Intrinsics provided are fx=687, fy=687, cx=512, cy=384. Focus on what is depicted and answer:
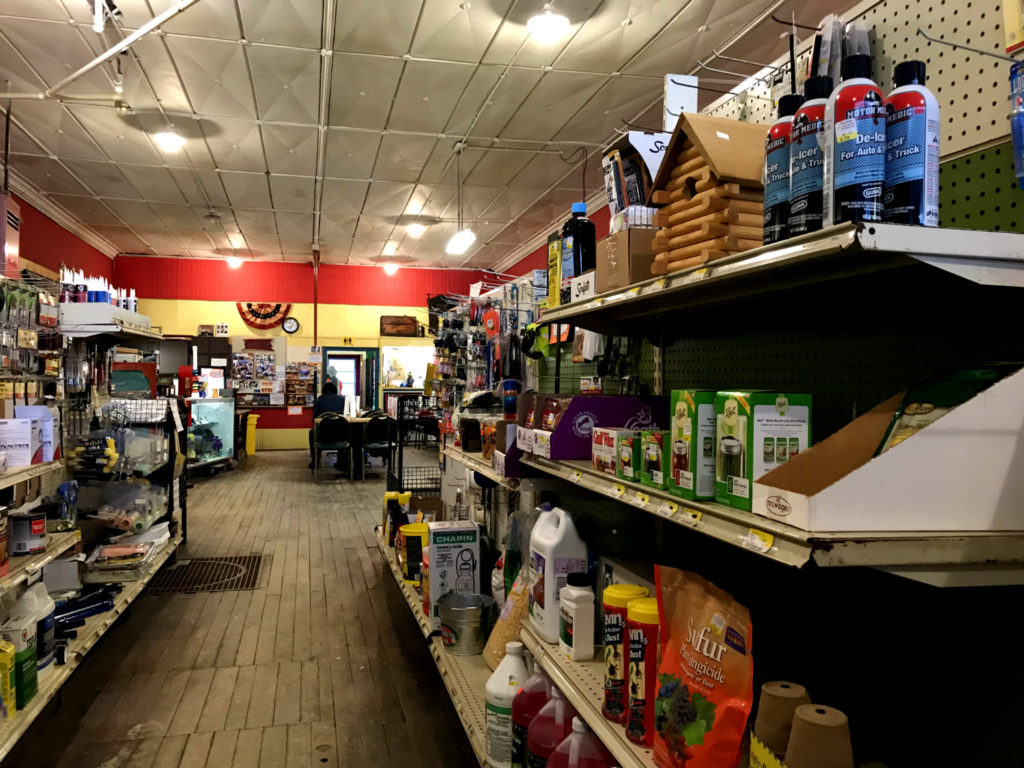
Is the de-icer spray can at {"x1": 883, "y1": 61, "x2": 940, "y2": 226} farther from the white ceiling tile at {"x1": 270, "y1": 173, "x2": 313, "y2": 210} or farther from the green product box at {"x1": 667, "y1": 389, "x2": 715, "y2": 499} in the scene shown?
the white ceiling tile at {"x1": 270, "y1": 173, "x2": 313, "y2": 210}

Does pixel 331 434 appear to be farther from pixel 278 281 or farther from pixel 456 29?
pixel 456 29

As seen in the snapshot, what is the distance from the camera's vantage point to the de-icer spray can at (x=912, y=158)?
936mm

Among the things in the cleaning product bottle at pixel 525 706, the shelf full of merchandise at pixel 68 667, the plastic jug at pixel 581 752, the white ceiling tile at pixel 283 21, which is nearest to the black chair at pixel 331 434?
the shelf full of merchandise at pixel 68 667

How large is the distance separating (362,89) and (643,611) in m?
5.46

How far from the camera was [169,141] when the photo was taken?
696cm

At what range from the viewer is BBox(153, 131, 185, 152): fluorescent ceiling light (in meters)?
6.79

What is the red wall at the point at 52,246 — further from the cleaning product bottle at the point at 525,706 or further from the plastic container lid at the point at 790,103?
the plastic container lid at the point at 790,103

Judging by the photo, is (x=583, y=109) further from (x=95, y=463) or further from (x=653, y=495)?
(x=653, y=495)

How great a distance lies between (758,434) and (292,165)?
7.61m

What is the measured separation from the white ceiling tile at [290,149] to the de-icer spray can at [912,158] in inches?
260

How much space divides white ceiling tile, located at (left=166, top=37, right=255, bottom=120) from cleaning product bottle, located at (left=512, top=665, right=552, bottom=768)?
4.96 metres

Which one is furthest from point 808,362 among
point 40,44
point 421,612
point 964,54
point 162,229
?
point 162,229

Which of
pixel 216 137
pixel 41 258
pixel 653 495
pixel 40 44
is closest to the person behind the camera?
pixel 653 495

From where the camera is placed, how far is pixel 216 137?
6891 mm
